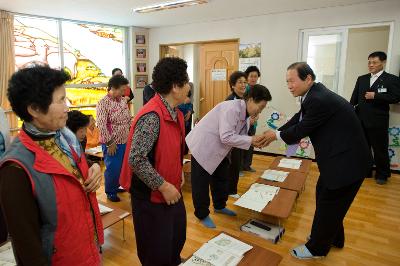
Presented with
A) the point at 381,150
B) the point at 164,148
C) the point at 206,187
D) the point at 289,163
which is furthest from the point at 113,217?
the point at 381,150

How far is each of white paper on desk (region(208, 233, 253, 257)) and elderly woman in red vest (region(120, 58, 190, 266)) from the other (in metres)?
0.37

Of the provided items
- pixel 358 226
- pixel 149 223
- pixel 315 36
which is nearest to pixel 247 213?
pixel 358 226

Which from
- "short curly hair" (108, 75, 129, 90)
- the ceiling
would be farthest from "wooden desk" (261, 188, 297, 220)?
the ceiling

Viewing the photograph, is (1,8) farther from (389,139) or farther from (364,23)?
(389,139)

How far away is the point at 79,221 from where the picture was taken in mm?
955

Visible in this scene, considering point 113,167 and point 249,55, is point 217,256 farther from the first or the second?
point 249,55

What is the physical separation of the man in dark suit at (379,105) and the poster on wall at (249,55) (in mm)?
1801

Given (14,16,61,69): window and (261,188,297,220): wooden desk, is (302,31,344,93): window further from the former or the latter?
(14,16,61,69): window

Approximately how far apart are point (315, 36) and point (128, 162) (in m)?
4.34

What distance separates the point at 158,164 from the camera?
1.39m

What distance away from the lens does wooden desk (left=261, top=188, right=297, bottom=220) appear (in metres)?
2.27

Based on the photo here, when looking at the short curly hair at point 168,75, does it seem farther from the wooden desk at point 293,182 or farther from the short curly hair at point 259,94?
the wooden desk at point 293,182

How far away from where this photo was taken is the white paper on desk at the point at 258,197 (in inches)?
95.4

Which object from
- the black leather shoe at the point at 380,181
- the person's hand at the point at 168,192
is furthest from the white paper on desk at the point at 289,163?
the person's hand at the point at 168,192
